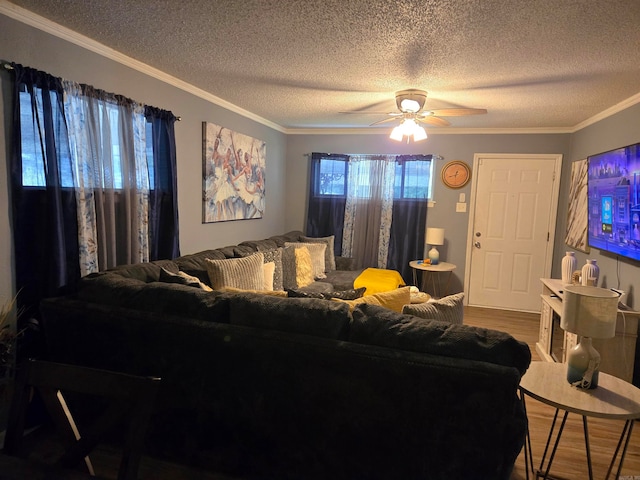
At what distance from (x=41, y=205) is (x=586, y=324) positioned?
2.88 m

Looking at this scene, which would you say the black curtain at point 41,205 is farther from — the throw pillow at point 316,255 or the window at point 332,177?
the window at point 332,177

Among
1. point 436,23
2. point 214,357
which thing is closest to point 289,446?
point 214,357

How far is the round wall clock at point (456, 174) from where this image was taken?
17.2 ft

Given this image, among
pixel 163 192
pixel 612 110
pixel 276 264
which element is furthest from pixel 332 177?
pixel 612 110

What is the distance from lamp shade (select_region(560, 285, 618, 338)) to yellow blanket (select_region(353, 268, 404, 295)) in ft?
7.78

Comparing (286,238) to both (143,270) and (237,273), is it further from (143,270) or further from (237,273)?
(143,270)

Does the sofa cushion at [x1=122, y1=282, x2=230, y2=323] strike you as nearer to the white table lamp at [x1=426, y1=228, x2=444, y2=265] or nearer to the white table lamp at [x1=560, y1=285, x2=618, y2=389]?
the white table lamp at [x1=560, y1=285, x2=618, y2=389]

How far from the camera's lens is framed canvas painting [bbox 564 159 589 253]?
13.6ft

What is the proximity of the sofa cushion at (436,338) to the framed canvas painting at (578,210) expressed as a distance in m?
3.11

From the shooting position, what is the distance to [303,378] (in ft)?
5.85

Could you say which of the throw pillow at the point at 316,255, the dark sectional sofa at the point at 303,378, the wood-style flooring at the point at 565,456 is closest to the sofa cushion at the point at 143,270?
the dark sectional sofa at the point at 303,378

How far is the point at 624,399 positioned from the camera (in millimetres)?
1716

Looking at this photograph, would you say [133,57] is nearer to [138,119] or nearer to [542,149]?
[138,119]

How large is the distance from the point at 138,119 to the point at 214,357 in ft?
6.48
